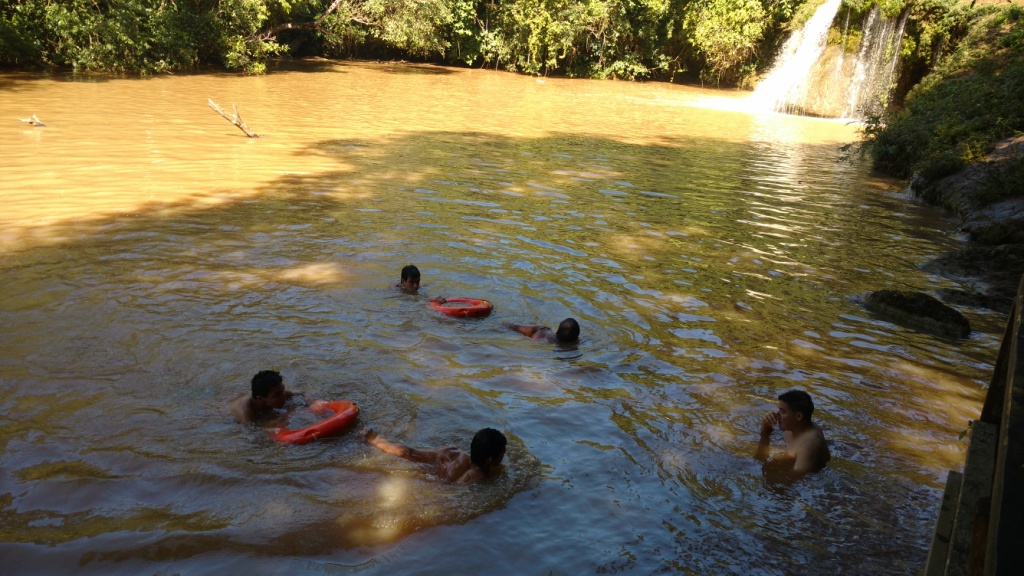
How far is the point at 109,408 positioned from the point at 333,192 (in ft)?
22.3

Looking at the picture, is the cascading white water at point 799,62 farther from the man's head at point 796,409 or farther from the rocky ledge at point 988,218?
the man's head at point 796,409

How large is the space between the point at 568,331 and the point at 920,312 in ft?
13.3

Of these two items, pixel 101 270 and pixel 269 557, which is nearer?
pixel 269 557

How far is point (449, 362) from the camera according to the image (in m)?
6.77

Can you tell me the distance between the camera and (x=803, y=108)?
91.8 ft

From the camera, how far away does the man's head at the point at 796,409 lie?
207 inches

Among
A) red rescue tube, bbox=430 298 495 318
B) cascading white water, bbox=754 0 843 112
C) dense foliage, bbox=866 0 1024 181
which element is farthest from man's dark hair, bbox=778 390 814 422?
cascading white water, bbox=754 0 843 112

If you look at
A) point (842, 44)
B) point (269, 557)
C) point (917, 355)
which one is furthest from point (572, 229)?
point (842, 44)

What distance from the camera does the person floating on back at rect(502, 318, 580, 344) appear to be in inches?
278

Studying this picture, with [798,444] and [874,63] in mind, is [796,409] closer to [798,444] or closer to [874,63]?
[798,444]

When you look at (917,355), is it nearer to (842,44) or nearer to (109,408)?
(109,408)

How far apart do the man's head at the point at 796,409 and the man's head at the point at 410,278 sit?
163 inches

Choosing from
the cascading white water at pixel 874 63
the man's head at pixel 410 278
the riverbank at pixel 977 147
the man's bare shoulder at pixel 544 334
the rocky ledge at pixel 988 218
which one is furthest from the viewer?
the cascading white water at pixel 874 63

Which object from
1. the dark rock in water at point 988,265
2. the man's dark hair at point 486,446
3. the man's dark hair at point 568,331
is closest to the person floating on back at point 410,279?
the man's dark hair at point 568,331
